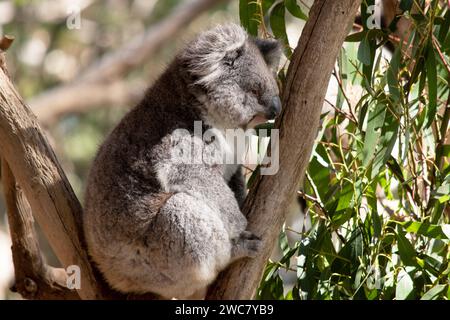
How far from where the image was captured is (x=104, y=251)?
10.4 ft

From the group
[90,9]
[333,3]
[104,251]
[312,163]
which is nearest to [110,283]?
[104,251]

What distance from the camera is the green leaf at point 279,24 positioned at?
360cm

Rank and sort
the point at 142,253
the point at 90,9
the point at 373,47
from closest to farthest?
the point at 142,253
the point at 373,47
the point at 90,9

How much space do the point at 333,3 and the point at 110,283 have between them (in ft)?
5.37

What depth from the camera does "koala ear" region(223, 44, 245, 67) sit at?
3.32m

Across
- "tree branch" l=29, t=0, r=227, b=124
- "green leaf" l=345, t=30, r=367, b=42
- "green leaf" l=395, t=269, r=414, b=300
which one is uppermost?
"green leaf" l=345, t=30, r=367, b=42

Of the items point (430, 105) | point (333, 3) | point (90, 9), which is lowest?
point (90, 9)

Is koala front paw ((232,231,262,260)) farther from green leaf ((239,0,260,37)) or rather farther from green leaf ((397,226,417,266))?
green leaf ((239,0,260,37))

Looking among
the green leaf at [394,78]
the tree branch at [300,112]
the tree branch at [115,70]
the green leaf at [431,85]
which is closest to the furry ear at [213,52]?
→ the tree branch at [300,112]

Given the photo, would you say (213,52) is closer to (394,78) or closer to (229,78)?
(229,78)

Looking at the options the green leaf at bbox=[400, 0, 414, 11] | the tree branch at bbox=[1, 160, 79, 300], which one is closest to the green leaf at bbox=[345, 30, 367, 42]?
the green leaf at bbox=[400, 0, 414, 11]

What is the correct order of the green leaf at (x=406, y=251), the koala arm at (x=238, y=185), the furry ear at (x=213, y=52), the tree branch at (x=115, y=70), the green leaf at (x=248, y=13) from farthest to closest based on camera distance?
the tree branch at (x=115, y=70) < the green leaf at (x=248, y=13) < the koala arm at (x=238, y=185) < the furry ear at (x=213, y=52) < the green leaf at (x=406, y=251)

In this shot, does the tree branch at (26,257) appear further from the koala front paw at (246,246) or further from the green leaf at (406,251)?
the green leaf at (406,251)

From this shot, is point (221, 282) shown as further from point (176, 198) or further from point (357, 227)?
point (357, 227)
